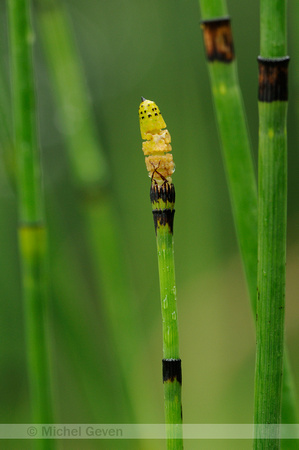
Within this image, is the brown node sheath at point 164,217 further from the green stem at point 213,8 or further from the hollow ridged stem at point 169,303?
the green stem at point 213,8

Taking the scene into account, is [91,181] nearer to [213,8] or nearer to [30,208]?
[30,208]

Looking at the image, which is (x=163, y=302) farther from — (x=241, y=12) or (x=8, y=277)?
(x=241, y=12)

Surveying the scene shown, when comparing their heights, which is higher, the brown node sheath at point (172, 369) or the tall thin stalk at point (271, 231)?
the tall thin stalk at point (271, 231)

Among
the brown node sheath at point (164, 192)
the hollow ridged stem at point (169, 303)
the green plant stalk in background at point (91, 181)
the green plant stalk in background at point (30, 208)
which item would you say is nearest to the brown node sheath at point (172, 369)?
the hollow ridged stem at point (169, 303)

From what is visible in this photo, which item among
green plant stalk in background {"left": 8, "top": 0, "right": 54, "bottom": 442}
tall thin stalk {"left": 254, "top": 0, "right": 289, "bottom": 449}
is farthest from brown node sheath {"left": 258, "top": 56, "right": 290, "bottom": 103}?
green plant stalk in background {"left": 8, "top": 0, "right": 54, "bottom": 442}

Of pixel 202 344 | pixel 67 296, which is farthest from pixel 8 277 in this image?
pixel 202 344

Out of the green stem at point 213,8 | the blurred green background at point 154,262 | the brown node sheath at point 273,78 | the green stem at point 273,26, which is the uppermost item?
the green stem at point 213,8

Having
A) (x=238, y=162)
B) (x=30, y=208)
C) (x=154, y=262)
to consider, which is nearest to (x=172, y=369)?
(x=238, y=162)
